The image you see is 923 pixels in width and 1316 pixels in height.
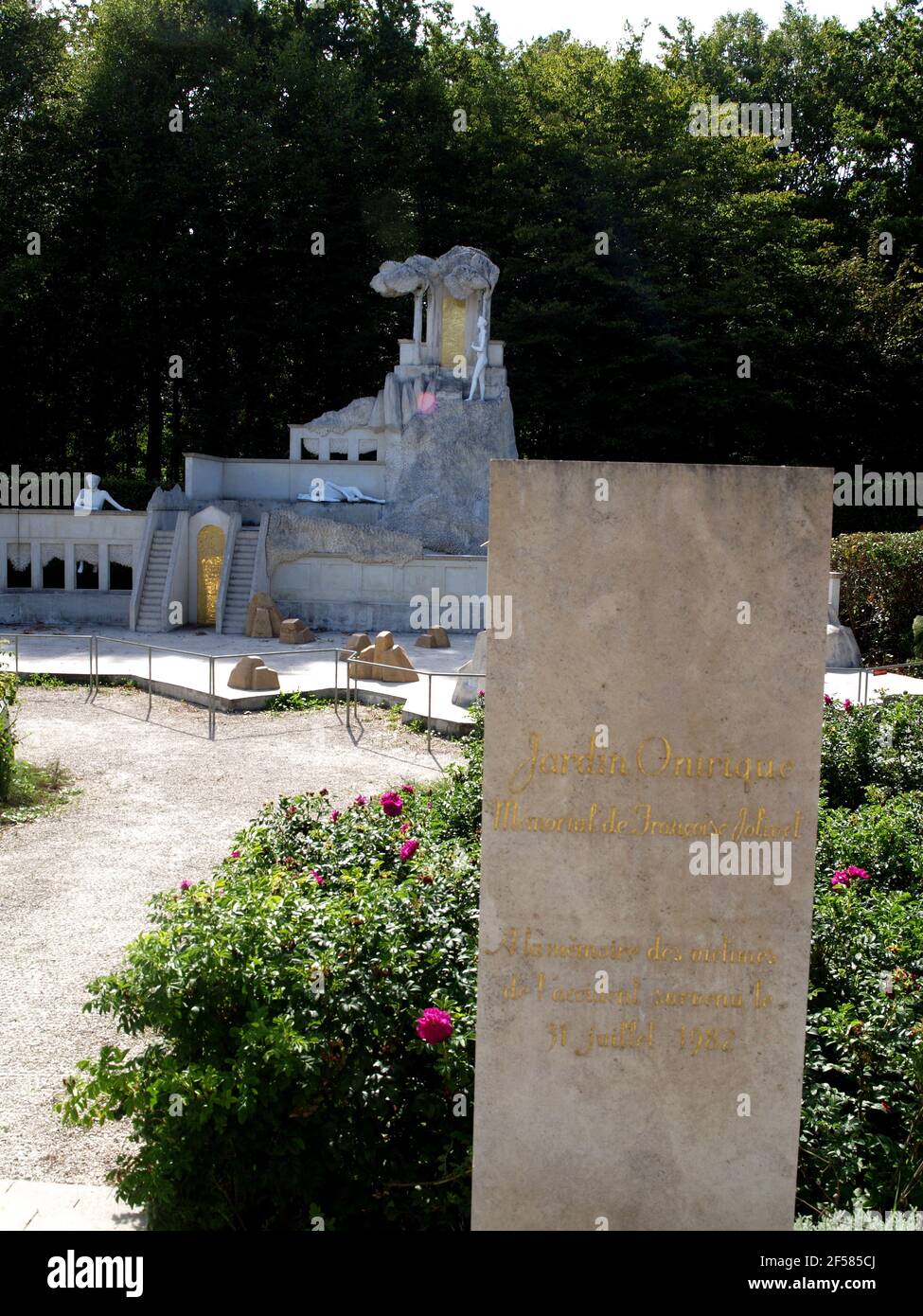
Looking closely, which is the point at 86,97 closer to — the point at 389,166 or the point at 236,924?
the point at 389,166

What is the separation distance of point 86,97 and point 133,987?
33.5 m

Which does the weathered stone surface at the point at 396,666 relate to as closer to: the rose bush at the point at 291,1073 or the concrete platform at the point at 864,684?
the concrete platform at the point at 864,684

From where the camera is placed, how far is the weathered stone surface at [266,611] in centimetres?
2231

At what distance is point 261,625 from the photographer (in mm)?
22297

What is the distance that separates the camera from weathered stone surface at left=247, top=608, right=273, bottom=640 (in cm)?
2228

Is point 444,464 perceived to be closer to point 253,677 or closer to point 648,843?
point 253,677

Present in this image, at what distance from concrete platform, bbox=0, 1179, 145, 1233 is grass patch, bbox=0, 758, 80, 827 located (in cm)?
625

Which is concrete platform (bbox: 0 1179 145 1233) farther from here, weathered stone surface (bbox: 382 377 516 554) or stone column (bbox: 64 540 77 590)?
weathered stone surface (bbox: 382 377 516 554)

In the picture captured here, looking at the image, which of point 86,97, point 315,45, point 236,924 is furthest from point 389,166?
point 236,924

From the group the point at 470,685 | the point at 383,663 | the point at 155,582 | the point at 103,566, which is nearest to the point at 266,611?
the point at 155,582

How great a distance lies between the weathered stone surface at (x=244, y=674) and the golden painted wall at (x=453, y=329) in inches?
548
